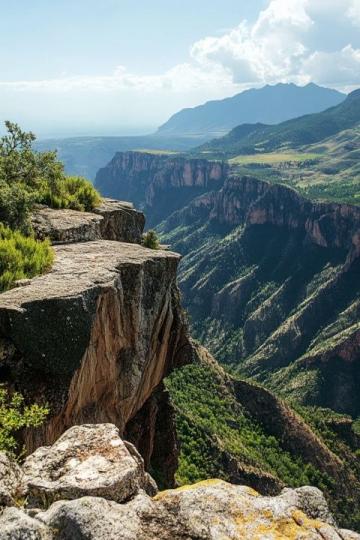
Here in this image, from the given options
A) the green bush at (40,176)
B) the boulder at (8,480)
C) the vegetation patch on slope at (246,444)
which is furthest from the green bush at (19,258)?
the vegetation patch on slope at (246,444)

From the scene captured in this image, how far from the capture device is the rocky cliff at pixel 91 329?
44.0 ft

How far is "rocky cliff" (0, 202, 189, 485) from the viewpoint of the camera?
1341 cm

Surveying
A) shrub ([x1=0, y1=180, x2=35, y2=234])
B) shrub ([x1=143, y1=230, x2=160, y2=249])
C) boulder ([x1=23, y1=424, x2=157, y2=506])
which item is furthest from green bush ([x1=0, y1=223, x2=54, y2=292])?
shrub ([x1=143, y1=230, x2=160, y2=249])

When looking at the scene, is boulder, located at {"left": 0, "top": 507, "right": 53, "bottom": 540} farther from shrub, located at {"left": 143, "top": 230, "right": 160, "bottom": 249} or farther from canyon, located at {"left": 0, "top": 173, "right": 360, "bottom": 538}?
shrub, located at {"left": 143, "top": 230, "right": 160, "bottom": 249}

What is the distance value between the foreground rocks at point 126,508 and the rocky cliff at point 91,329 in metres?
4.62

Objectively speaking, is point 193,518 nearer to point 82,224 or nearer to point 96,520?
point 96,520

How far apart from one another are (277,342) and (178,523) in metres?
159

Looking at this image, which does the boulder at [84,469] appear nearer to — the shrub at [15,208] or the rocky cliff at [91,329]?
the rocky cliff at [91,329]

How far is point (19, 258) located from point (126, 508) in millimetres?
10630

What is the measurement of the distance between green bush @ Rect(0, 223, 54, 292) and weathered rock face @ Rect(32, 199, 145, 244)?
2.60 m

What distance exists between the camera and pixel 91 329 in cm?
1498

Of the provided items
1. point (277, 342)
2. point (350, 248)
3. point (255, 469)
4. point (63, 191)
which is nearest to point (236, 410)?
point (255, 469)

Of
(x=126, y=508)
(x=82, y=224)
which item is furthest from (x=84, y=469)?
(x=82, y=224)

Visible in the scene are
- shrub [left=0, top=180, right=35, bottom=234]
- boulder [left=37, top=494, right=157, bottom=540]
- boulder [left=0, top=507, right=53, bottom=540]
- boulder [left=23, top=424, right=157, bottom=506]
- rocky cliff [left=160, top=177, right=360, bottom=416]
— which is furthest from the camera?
rocky cliff [left=160, top=177, right=360, bottom=416]
